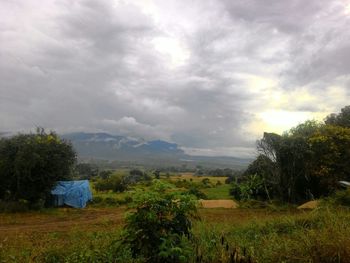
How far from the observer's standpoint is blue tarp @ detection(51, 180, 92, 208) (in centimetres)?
3098

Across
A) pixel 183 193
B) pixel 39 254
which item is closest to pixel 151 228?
pixel 183 193

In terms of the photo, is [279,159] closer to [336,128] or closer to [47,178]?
[336,128]

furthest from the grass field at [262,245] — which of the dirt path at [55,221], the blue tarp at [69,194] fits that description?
the blue tarp at [69,194]

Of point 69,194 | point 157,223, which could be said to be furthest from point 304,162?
point 157,223

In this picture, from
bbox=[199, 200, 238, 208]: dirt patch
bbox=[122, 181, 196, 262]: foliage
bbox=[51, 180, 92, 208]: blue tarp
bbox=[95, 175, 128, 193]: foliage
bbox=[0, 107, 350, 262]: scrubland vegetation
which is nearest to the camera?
bbox=[122, 181, 196, 262]: foliage

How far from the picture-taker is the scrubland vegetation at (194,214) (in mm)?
5820

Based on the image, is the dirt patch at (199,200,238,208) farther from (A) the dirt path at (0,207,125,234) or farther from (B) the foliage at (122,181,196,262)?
(B) the foliage at (122,181,196,262)

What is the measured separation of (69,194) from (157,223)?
2674 centimetres

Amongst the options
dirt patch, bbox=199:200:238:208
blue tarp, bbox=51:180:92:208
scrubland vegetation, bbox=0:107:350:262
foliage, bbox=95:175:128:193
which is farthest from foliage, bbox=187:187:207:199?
foliage, bbox=95:175:128:193

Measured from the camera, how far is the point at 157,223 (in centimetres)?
571

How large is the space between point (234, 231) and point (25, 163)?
62.7ft

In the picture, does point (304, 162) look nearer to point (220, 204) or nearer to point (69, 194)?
point (220, 204)

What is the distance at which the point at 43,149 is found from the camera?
28781mm

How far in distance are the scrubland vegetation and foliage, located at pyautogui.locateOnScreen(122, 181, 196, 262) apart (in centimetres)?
1
